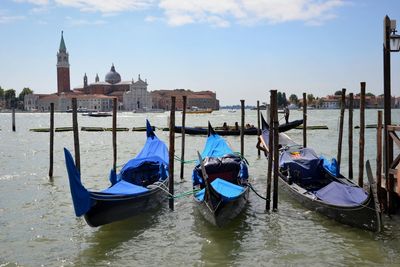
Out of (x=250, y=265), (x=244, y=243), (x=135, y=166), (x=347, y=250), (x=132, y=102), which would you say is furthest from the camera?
(x=132, y=102)

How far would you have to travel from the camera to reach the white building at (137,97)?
339 feet

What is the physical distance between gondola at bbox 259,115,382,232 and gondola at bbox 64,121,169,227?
7.45 ft

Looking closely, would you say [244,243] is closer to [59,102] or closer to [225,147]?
[225,147]

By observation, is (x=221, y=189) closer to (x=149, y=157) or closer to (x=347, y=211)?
(x=347, y=211)

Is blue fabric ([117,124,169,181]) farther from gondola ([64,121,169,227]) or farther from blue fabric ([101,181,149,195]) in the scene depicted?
blue fabric ([101,181,149,195])

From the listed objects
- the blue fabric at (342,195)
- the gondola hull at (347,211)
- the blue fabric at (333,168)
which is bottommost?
the gondola hull at (347,211)

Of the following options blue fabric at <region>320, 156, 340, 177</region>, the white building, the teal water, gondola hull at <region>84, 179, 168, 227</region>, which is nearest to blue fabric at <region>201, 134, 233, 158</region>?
the teal water

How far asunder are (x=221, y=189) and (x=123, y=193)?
4.80 feet

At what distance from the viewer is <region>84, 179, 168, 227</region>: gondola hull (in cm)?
603

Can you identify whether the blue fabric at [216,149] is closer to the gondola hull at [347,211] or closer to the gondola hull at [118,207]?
the gondola hull at [347,211]

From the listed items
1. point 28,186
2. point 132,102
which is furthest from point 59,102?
point 28,186

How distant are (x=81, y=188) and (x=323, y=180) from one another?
462 cm

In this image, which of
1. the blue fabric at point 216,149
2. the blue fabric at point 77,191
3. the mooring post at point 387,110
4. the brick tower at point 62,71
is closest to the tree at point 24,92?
the brick tower at point 62,71

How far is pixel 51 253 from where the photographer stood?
5820 millimetres
